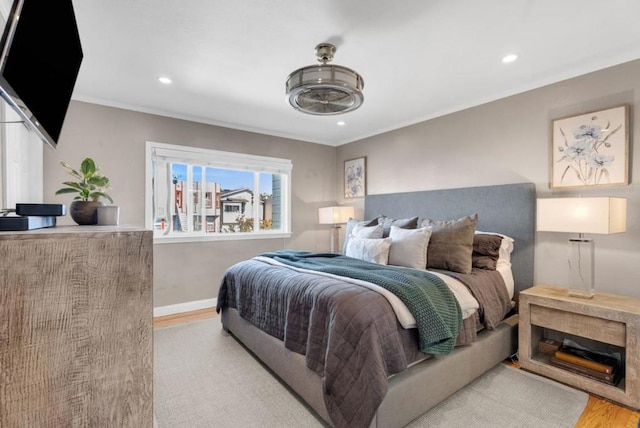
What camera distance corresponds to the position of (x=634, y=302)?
2.14 meters

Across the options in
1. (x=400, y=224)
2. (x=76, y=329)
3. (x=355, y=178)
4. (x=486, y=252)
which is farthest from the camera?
(x=355, y=178)

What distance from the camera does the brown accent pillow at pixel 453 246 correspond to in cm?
262

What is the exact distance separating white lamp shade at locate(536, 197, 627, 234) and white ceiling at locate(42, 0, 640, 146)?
3.84 feet

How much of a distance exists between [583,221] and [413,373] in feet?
5.38

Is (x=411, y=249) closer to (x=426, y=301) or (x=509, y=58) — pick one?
(x=426, y=301)

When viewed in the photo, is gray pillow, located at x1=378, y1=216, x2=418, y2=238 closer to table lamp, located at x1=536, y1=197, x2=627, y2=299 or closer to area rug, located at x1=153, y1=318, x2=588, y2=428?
table lamp, located at x1=536, y1=197, x2=627, y2=299

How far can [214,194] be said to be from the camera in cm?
426

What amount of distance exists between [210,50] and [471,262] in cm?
277

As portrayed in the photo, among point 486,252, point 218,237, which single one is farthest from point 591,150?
point 218,237

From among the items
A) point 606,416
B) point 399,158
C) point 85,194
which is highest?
point 399,158

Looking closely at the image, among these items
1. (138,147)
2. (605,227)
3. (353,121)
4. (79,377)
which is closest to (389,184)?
(353,121)

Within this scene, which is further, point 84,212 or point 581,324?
point 581,324

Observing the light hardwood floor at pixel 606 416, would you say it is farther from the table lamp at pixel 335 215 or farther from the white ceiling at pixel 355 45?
Result: the table lamp at pixel 335 215

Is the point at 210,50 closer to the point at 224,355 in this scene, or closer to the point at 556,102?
Answer: the point at 224,355
